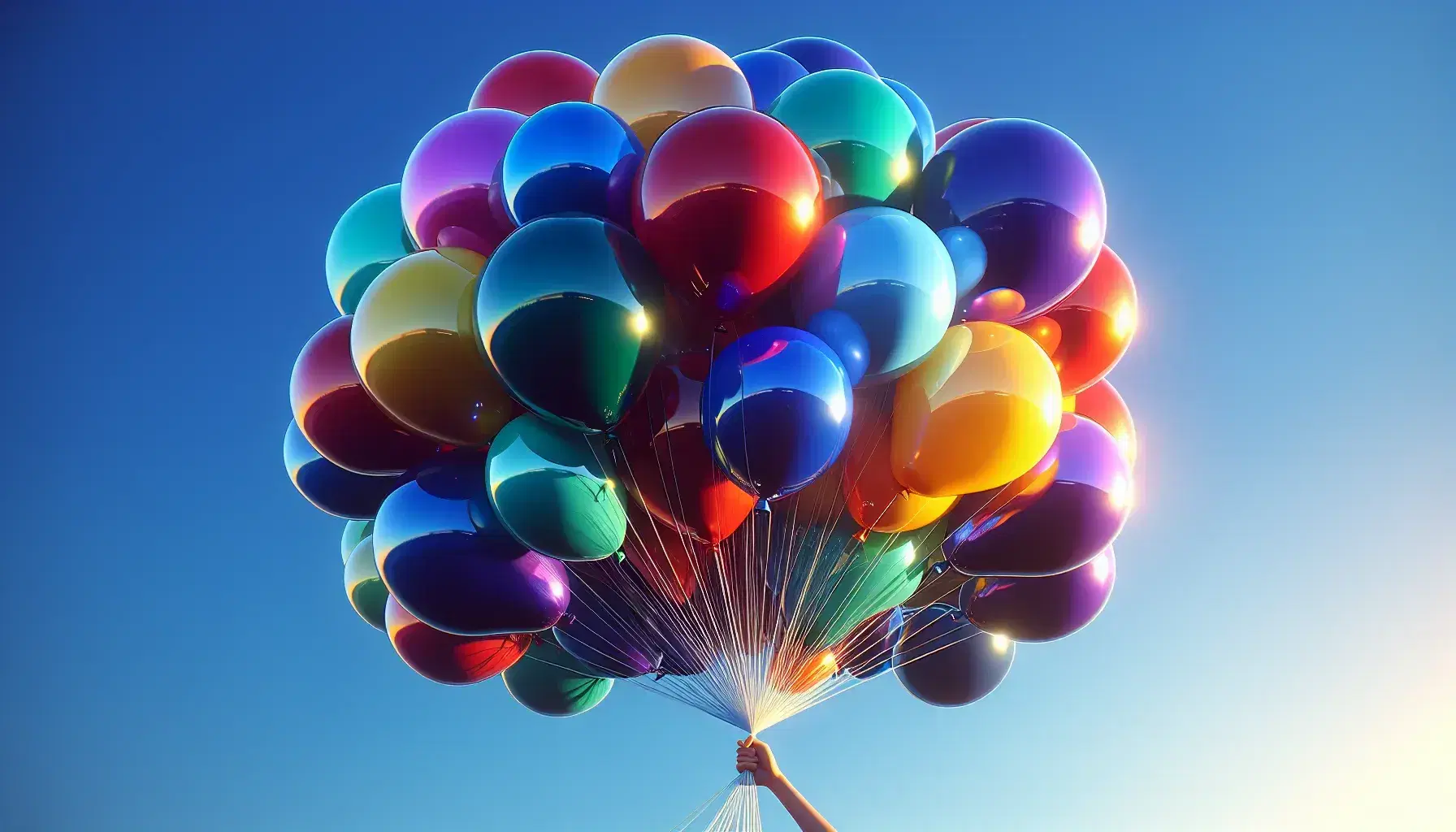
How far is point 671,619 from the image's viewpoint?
5820mm

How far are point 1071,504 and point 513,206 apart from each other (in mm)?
3154

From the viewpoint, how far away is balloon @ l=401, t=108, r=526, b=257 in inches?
212

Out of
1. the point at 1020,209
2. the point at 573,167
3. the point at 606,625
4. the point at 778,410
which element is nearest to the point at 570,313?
the point at 573,167

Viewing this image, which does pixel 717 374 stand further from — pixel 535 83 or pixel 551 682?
pixel 551 682

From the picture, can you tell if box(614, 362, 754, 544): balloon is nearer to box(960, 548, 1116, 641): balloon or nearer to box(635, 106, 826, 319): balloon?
box(635, 106, 826, 319): balloon

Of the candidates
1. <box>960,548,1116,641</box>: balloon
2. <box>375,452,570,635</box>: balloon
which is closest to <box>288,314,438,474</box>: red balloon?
<box>375,452,570,635</box>: balloon

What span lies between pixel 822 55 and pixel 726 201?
2292 millimetres

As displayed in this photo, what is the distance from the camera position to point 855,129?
5004mm

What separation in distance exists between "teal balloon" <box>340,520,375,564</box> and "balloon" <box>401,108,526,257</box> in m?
1.98

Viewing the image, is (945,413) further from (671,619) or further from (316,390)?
(316,390)

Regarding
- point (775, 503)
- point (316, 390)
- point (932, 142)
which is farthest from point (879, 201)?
point (316, 390)

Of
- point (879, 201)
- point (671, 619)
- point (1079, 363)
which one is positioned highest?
point (879, 201)

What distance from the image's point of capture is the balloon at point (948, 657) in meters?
6.60

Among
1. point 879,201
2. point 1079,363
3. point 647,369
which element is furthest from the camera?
point 1079,363
